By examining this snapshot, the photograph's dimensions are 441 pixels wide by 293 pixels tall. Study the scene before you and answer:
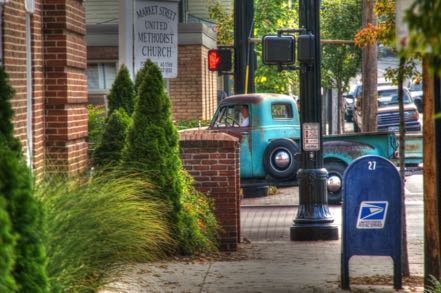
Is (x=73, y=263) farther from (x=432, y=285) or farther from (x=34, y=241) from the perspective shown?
(x=432, y=285)

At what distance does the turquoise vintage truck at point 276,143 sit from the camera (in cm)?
2148

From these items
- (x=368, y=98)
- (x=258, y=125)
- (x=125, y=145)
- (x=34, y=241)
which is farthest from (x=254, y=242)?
(x=368, y=98)

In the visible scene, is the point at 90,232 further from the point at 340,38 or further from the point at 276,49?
the point at 340,38

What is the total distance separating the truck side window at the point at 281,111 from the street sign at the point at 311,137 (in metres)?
7.42

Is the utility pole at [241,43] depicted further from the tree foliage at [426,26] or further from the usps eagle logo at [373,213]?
the tree foliage at [426,26]

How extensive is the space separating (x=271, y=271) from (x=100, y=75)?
19596 millimetres

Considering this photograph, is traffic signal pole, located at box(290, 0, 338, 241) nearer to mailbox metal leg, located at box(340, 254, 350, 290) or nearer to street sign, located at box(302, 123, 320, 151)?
street sign, located at box(302, 123, 320, 151)

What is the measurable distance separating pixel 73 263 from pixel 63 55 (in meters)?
5.02

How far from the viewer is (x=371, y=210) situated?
10961 millimetres

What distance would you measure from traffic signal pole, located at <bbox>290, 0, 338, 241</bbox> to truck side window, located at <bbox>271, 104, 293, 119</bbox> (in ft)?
24.4

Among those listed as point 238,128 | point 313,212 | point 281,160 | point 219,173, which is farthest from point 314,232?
point 238,128

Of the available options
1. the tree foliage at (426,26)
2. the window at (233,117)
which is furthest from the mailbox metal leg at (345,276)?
the window at (233,117)

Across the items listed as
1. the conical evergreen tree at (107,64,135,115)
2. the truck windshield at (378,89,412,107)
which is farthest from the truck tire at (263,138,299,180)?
the truck windshield at (378,89,412,107)

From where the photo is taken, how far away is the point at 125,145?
1329 centimetres
